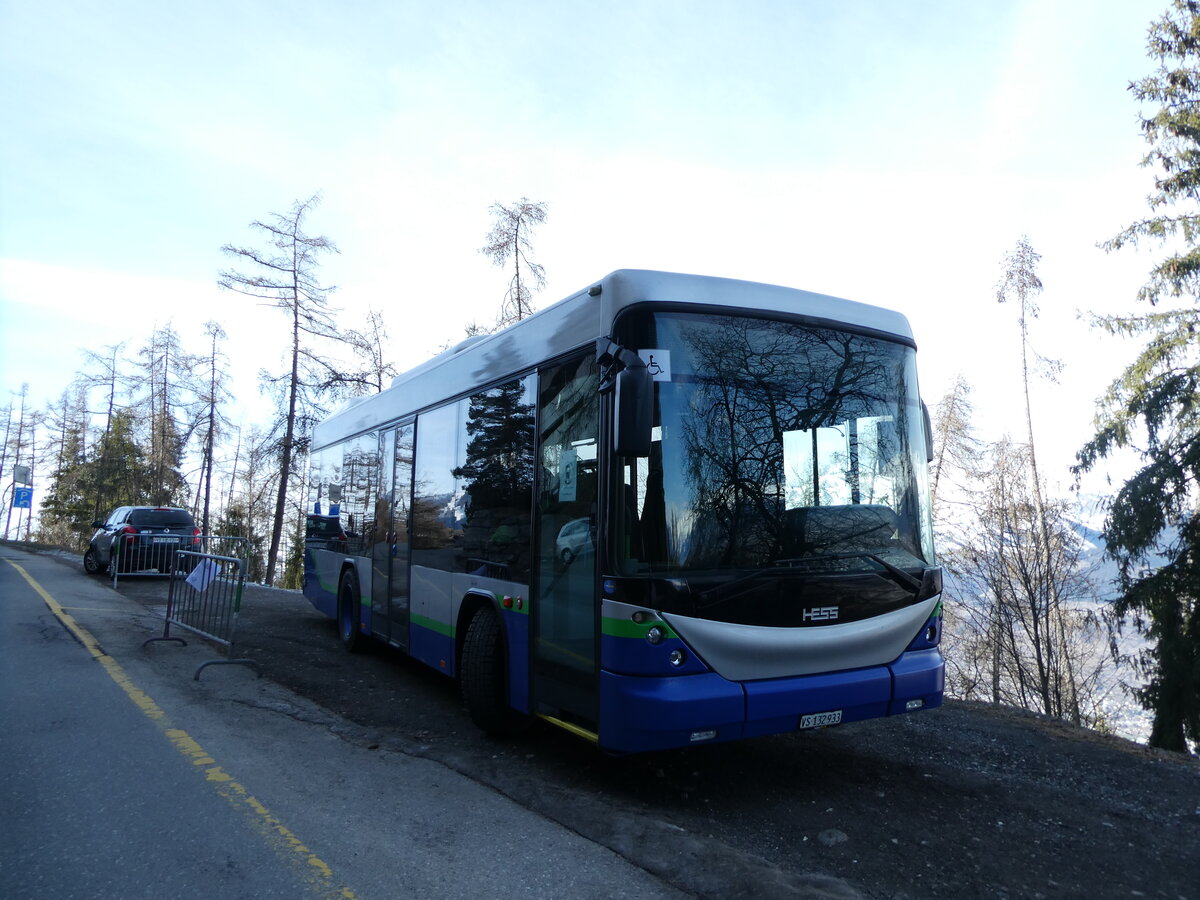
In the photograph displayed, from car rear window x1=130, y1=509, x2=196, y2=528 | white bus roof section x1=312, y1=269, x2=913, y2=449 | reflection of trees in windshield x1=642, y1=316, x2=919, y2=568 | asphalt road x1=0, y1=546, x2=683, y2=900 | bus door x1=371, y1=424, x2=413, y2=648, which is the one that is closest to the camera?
asphalt road x1=0, y1=546, x2=683, y2=900

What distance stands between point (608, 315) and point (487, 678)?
9.54ft

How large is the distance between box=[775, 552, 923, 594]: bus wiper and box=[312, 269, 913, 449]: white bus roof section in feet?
5.00

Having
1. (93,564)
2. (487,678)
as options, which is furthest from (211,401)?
(487,678)

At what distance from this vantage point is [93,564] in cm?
2053

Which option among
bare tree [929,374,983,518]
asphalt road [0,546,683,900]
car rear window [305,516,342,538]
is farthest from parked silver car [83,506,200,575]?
bare tree [929,374,983,518]

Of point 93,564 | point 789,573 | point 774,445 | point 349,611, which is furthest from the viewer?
point 93,564

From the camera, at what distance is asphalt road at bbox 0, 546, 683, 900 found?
12.0ft

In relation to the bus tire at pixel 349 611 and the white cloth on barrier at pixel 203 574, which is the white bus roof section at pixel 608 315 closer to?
the bus tire at pixel 349 611

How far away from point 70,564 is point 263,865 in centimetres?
2527

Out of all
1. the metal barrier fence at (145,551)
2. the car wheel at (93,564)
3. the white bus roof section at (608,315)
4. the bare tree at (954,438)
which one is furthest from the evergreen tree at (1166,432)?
Answer: the car wheel at (93,564)

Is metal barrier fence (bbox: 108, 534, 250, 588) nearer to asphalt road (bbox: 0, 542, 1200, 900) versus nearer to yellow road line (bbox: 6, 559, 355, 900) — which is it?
yellow road line (bbox: 6, 559, 355, 900)

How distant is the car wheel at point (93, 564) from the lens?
66.6ft

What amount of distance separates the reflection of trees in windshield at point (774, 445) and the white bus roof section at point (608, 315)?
0.14 metres

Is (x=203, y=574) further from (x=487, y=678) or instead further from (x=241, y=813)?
(x=241, y=813)
